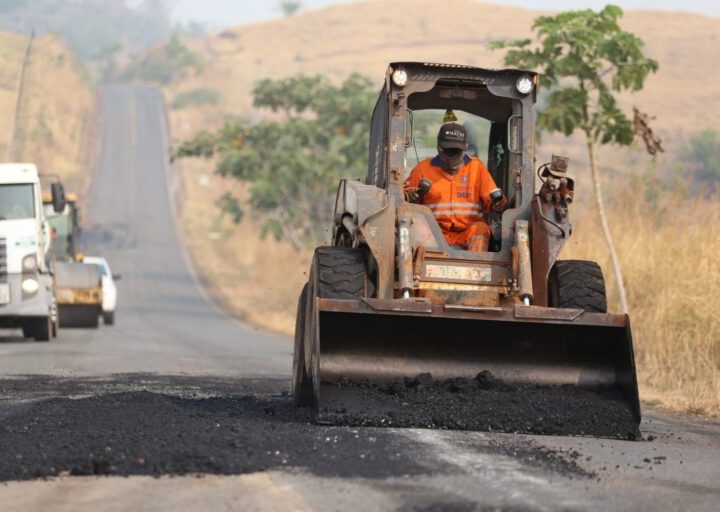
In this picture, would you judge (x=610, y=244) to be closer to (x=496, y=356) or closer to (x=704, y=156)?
(x=496, y=356)

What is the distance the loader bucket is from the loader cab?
0.66 metres

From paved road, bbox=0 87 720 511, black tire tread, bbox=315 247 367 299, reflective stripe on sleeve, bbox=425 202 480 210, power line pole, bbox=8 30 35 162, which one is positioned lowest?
paved road, bbox=0 87 720 511

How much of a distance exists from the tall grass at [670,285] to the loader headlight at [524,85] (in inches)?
140

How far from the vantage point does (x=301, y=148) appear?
127ft

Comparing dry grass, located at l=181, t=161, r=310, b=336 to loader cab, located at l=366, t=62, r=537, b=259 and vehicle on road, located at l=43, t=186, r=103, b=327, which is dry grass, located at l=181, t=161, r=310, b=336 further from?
loader cab, located at l=366, t=62, r=537, b=259

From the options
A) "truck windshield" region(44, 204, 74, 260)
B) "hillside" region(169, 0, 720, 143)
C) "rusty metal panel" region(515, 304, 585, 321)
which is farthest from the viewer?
"hillside" region(169, 0, 720, 143)

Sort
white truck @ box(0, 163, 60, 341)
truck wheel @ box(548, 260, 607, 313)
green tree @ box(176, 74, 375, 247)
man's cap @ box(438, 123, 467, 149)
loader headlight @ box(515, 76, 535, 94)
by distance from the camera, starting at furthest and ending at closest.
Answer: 1. green tree @ box(176, 74, 375, 247)
2. white truck @ box(0, 163, 60, 341)
3. loader headlight @ box(515, 76, 535, 94)
4. man's cap @ box(438, 123, 467, 149)
5. truck wheel @ box(548, 260, 607, 313)

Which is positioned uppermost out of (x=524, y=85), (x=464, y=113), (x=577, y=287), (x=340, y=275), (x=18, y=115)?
(x=18, y=115)

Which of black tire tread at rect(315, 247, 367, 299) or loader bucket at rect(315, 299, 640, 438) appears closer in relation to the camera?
loader bucket at rect(315, 299, 640, 438)

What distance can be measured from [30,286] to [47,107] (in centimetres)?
5930

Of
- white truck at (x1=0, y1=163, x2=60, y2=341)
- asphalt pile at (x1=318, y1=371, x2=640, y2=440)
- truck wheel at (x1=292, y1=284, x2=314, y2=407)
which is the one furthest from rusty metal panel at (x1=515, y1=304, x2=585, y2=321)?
white truck at (x1=0, y1=163, x2=60, y2=341)

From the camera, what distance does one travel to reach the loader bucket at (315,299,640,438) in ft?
32.8

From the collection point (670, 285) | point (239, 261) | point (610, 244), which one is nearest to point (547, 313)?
point (670, 285)

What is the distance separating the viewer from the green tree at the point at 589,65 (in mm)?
18109
